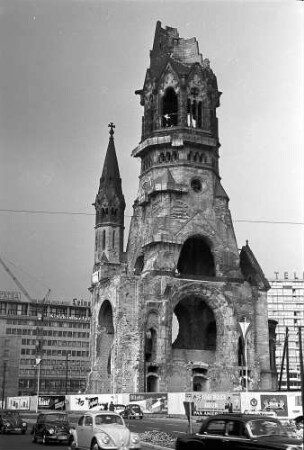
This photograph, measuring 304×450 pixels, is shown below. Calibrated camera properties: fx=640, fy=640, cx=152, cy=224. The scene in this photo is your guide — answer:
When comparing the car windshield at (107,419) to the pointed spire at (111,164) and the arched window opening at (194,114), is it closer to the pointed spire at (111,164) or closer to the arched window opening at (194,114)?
the arched window opening at (194,114)

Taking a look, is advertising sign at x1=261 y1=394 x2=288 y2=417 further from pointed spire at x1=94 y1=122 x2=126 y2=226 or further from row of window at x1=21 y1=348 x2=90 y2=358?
row of window at x1=21 y1=348 x2=90 y2=358

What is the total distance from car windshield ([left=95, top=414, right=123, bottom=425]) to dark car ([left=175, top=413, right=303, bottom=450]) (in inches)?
236

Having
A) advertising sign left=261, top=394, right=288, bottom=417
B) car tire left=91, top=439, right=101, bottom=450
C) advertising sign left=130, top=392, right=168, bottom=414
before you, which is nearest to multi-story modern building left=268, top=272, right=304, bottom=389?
advertising sign left=130, top=392, right=168, bottom=414

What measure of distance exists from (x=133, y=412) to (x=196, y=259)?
94.2 ft

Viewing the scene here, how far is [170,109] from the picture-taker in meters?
77.8

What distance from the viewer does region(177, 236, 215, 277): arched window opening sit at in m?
74.9

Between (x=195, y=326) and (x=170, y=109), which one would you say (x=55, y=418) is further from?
(x=170, y=109)

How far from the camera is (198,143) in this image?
244ft

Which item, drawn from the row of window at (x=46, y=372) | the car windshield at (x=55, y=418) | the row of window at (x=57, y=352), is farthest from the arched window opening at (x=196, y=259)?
the row of window at (x=46, y=372)

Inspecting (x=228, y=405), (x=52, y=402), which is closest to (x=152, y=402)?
(x=228, y=405)

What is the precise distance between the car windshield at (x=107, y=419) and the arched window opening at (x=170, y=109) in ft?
185

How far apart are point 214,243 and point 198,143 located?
11967mm

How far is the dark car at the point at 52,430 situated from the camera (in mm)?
27328

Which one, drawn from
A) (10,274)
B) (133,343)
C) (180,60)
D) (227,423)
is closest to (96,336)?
(133,343)
